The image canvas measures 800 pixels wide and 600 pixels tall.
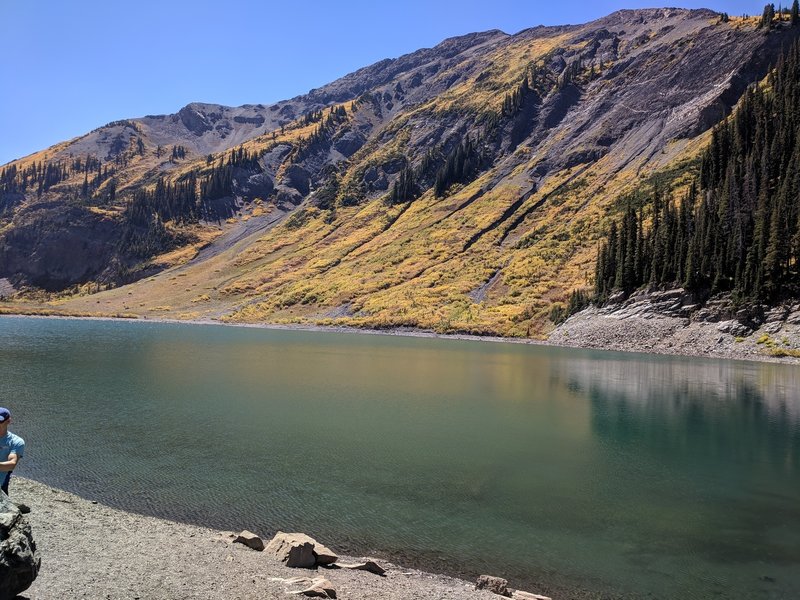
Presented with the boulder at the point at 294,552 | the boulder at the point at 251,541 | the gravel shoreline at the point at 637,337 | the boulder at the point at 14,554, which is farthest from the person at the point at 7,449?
the gravel shoreline at the point at 637,337

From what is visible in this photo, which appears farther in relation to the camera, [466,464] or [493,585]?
[466,464]

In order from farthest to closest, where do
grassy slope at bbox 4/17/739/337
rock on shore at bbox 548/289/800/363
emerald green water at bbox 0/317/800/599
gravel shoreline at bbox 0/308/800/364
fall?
grassy slope at bbox 4/17/739/337 → gravel shoreline at bbox 0/308/800/364 → rock on shore at bbox 548/289/800/363 → emerald green water at bbox 0/317/800/599

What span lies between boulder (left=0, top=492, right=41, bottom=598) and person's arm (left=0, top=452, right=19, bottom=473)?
1.28 meters

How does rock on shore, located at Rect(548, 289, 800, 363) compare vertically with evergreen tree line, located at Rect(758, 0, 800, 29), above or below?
below

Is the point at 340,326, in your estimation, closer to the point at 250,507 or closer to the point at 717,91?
the point at 250,507

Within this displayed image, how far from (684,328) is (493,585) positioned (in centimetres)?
7229

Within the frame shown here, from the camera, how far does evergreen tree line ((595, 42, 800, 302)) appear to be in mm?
68625

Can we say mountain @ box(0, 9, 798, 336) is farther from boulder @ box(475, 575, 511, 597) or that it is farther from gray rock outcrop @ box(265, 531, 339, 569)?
gray rock outcrop @ box(265, 531, 339, 569)

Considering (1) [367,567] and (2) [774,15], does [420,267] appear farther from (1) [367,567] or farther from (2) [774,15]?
(2) [774,15]

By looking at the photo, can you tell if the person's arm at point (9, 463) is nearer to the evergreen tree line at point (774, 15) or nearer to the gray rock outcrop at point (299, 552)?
the gray rock outcrop at point (299, 552)

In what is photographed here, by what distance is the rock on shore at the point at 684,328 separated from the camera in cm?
6425

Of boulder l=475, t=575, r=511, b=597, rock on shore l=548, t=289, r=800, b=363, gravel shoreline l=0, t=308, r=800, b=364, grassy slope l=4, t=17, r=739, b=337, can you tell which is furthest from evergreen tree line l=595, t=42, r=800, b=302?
boulder l=475, t=575, r=511, b=597

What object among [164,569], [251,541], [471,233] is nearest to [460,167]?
[471,233]

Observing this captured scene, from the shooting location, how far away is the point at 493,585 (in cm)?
1184
